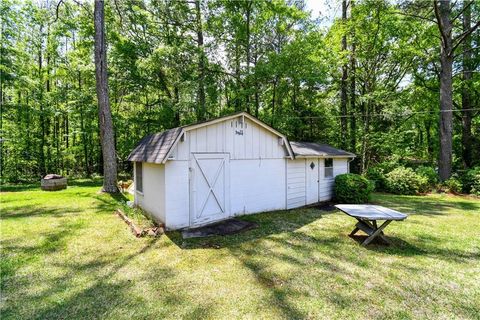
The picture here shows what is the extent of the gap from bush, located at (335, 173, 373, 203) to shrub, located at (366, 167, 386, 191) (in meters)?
4.15

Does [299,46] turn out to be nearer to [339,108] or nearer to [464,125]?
[339,108]

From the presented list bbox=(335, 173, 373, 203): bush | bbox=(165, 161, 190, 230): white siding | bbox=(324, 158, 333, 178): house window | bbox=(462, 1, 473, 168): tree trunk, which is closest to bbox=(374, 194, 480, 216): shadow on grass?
bbox=(335, 173, 373, 203): bush

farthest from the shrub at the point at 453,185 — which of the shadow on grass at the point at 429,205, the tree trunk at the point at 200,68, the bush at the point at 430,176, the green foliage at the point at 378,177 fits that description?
the tree trunk at the point at 200,68

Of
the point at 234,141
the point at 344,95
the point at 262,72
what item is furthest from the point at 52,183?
the point at 344,95

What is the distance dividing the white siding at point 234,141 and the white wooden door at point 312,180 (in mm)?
1573

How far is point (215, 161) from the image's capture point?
6934 millimetres

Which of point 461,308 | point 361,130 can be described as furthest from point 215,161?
point 361,130

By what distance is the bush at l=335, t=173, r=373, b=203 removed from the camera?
32.6 feet

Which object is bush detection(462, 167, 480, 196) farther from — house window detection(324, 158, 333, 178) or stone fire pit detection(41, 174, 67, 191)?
stone fire pit detection(41, 174, 67, 191)

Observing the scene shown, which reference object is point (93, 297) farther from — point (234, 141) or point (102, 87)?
point (102, 87)

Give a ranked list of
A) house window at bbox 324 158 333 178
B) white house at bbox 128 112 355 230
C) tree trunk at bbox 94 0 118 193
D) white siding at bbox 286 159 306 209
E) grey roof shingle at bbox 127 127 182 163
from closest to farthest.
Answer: grey roof shingle at bbox 127 127 182 163 < white house at bbox 128 112 355 230 < white siding at bbox 286 159 306 209 < tree trunk at bbox 94 0 118 193 < house window at bbox 324 158 333 178

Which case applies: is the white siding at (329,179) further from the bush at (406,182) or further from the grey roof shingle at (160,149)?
the grey roof shingle at (160,149)

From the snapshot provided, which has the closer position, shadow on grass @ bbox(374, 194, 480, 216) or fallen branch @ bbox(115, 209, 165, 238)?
fallen branch @ bbox(115, 209, 165, 238)

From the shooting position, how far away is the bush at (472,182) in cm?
1199
